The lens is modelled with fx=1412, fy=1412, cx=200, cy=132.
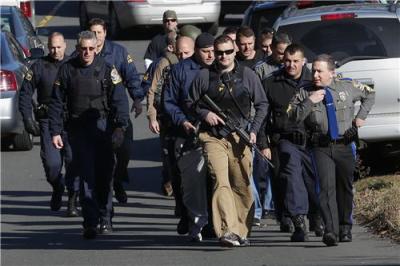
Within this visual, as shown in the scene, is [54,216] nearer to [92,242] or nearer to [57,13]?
[92,242]

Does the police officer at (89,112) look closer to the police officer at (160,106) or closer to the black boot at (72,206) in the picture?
the police officer at (160,106)

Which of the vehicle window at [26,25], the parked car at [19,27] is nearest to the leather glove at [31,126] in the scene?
the parked car at [19,27]

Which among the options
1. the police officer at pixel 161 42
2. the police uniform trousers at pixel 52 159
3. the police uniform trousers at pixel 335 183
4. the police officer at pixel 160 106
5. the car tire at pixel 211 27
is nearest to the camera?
the police uniform trousers at pixel 335 183

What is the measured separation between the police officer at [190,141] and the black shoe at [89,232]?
92 cm

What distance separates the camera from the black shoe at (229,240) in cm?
1134

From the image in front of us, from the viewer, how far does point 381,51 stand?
1424cm

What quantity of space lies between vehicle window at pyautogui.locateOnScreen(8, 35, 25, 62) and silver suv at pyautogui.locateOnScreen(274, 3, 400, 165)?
5.41m

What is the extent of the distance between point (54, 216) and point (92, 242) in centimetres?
201

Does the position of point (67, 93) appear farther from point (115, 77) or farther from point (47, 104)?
point (47, 104)

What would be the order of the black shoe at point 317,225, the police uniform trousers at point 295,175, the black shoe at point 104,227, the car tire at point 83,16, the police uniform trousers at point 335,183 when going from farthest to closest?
1. the car tire at point 83,16
2. the black shoe at point 104,227
3. the black shoe at point 317,225
4. the police uniform trousers at point 295,175
5. the police uniform trousers at point 335,183

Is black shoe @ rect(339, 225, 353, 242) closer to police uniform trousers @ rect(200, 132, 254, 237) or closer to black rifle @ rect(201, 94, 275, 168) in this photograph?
police uniform trousers @ rect(200, 132, 254, 237)

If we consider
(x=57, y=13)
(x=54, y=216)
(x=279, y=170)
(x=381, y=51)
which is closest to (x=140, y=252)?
(x=279, y=170)

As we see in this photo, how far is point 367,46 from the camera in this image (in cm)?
1439

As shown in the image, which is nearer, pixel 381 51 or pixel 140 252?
pixel 140 252
